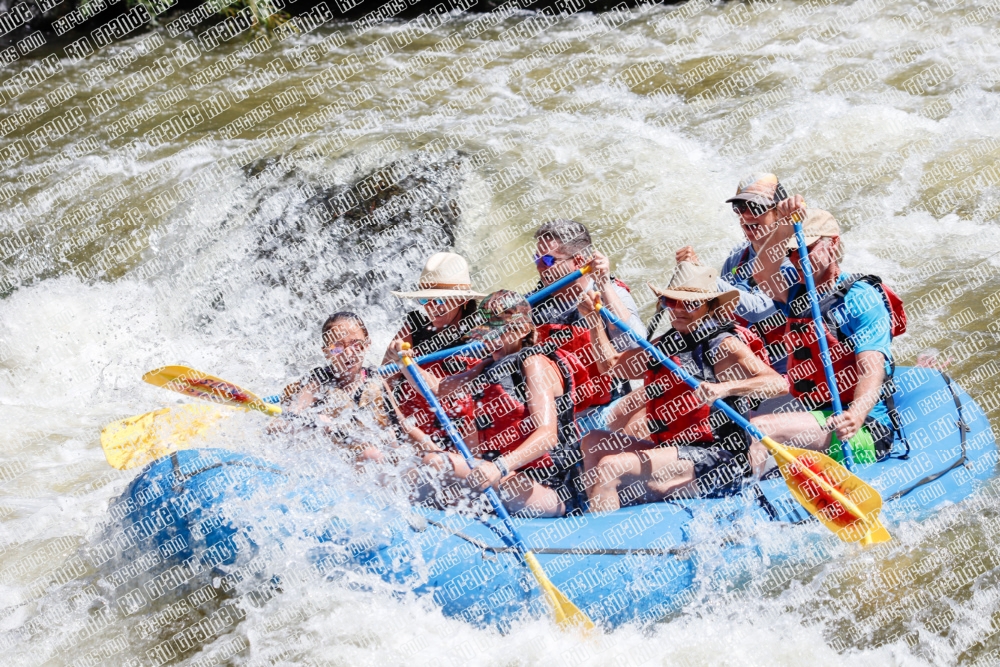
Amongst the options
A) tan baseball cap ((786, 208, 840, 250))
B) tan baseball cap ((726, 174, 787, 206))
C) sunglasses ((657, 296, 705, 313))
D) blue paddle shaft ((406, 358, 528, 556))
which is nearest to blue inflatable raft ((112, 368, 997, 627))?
blue paddle shaft ((406, 358, 528, 556))

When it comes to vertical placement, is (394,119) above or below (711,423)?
above

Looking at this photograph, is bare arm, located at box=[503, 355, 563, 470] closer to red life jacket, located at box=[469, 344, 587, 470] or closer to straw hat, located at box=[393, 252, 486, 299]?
red life jacket, located at box=[469, 344, 587, 470]

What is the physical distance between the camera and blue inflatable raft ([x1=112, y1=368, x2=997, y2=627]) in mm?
3615

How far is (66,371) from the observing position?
20.5 feet

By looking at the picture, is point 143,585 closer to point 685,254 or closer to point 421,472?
point 421,472

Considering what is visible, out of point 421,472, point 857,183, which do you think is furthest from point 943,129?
point 421,472

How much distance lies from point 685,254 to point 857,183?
126 inches

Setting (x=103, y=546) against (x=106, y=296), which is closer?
(x=103, y=546)

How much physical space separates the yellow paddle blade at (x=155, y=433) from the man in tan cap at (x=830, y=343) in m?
2.44

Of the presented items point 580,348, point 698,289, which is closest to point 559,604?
point 580,348

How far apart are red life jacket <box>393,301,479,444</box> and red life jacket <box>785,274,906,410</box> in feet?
4.44

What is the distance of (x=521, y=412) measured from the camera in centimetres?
380

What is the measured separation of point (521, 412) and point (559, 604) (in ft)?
2.42

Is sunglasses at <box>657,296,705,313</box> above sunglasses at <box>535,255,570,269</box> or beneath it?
beneath
